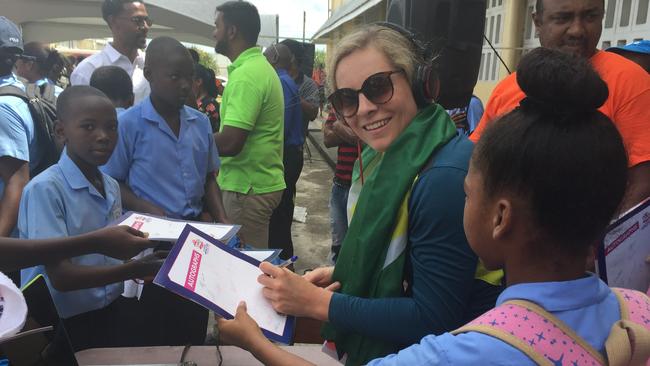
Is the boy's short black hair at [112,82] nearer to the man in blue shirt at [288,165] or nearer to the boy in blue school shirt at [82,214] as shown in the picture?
the boy in blue school shirt at [82,214]

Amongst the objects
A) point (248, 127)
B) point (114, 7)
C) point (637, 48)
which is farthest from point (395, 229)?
point (114, 7)

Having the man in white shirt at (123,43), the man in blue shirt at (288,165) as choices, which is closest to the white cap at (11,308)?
the man in white shirt at (123,43)

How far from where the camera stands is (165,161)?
238cm

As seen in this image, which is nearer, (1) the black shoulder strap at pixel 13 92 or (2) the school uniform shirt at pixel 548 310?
(2) the school uniform shirt at pixel 548 310

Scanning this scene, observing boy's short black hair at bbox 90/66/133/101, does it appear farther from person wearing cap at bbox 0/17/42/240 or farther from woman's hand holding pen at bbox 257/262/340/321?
woman's hand holding pen at bbox 257/262/340/321

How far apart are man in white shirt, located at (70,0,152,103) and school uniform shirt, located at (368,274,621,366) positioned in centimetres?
318

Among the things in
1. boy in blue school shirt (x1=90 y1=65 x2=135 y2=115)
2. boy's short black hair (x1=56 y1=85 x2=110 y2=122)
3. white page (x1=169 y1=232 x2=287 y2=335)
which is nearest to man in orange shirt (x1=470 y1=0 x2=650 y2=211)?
white page (x1=169 y1=232 x2=287 y2=335)

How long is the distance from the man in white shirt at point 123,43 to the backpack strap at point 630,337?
3.30 m

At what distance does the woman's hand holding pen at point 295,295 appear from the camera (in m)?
1.29

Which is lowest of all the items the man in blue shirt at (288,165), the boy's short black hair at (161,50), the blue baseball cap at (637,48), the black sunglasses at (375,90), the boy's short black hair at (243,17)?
the man in blue shirt at (288,165)

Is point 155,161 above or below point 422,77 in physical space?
below

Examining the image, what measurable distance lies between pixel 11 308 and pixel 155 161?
1.22 metres

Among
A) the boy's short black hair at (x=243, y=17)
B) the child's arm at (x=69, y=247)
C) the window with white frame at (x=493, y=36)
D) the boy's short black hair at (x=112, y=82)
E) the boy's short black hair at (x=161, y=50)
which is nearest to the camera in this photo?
the child's arm at (x=69, y=247)

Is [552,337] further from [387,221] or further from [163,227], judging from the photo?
[163,227]
